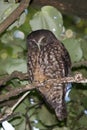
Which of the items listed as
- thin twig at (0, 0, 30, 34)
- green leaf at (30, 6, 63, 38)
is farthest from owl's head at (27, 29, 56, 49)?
thin twig at (0, 0, 30, 34)

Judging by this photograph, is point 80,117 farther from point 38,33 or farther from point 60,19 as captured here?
point 60,19

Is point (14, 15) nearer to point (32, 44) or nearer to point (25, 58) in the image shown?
point (25, 58)

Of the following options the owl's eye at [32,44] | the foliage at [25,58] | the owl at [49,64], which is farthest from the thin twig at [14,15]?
the owl's eye at [32,44]

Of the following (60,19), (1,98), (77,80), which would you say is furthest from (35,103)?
(77,80)

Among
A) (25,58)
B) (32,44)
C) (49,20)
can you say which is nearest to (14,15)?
(49,20)

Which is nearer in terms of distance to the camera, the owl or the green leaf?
the green leaf

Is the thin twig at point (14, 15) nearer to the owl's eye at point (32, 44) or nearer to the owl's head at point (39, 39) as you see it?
the owl's head at point (39, 39)

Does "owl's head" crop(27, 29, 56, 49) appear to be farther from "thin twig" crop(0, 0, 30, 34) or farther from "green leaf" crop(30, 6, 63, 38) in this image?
"thin twig" crop(0, 0, 30, 34)
